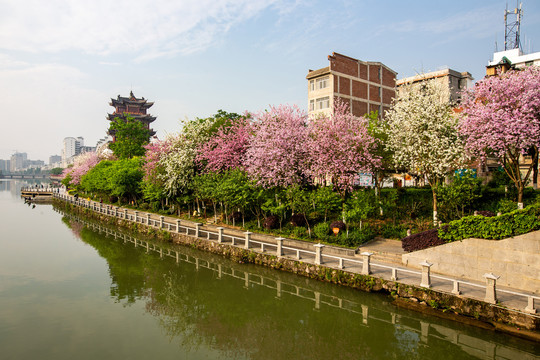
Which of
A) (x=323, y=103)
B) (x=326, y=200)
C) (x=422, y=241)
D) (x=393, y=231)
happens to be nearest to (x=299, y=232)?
(x=326, y=200)

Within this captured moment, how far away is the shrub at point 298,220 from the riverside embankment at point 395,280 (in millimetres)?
2024

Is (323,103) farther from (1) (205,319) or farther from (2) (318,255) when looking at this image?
(1) (205,319)

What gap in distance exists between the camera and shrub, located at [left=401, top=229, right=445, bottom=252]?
50.0 feet

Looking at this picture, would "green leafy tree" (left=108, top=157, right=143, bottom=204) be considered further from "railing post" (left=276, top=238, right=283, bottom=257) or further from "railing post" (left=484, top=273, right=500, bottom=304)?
"railing post" (left=484, top=273, right=500, bottom=304)

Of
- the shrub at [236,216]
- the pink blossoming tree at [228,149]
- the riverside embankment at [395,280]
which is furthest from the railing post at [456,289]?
the pink blossoming tree at [228,149]

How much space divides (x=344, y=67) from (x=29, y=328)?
125 feet

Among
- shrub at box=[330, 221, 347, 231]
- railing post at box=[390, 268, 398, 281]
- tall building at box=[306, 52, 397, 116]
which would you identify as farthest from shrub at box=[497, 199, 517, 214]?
tall building at box=[306, 52, 397, 116]

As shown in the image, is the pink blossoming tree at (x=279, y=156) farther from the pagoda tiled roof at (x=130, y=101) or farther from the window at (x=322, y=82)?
the pagoda tiled roof at (x=130, y=101)

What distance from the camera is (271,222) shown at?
76.4 ft

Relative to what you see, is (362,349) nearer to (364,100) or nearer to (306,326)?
(306,326)

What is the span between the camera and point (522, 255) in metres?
12.7

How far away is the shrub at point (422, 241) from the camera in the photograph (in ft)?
50.0

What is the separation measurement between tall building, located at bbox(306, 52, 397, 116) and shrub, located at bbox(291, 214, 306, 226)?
17505mm

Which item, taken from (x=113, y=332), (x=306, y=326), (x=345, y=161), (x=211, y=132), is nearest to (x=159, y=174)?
(x=211, y=132)
